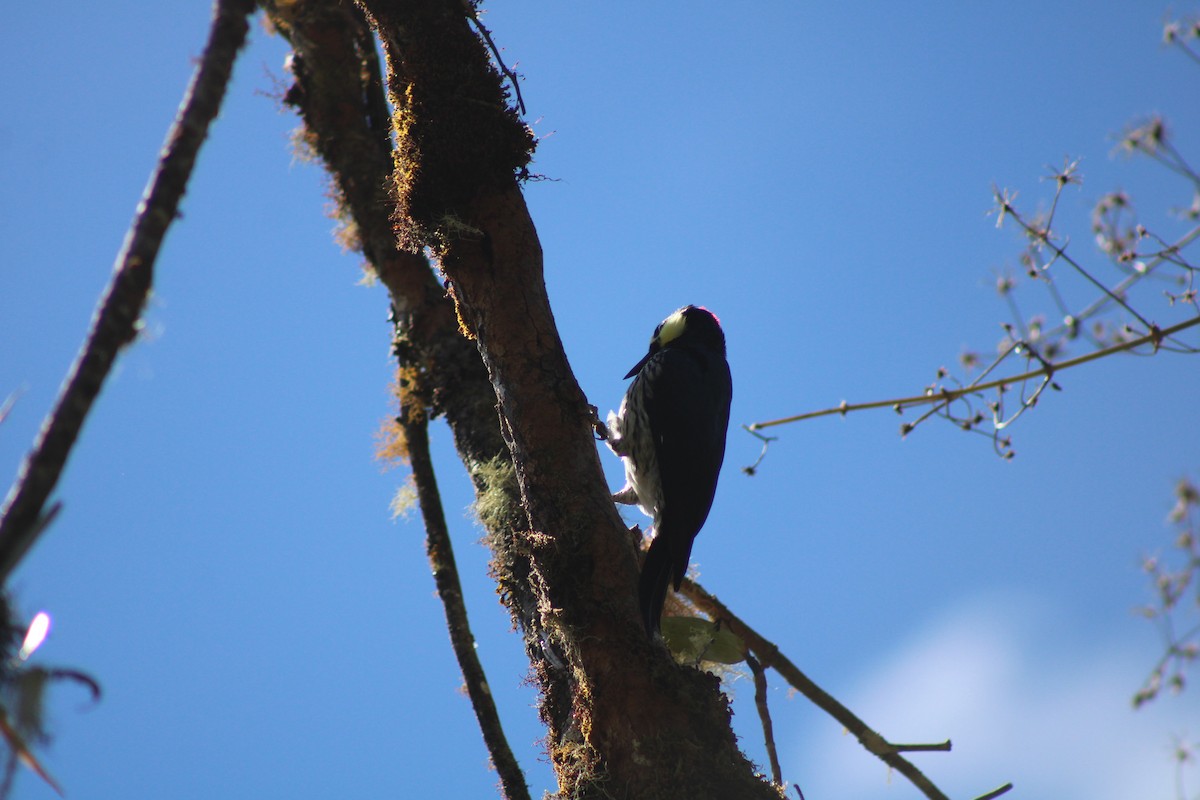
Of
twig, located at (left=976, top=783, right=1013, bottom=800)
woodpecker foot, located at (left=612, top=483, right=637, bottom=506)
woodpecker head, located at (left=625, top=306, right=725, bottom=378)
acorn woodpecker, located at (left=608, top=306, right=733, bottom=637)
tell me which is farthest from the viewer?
woodpecker head, located at (left=625, top=306, right=725, bottom=378)

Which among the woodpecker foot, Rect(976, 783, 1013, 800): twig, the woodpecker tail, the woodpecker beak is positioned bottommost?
Rect(976, 783, 1013, 800): twig

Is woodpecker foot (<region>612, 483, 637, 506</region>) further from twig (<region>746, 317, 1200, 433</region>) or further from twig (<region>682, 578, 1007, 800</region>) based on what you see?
twig (<region>746, 317, 1200, 433</region>)

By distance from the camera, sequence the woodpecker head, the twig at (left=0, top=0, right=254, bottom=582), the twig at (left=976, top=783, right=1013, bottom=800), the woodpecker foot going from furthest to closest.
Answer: the woodpecker head → the woodpecker foot → the twig at (left=976, top=783, right=1013, bottom=800) → the twig at (left=0, top=0, right=254, bottom=582)

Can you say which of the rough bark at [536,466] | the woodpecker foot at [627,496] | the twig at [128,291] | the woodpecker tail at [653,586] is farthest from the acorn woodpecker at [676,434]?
the twig at [128,291]

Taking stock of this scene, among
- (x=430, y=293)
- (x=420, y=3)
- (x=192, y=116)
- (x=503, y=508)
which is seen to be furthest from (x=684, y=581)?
(x=192, y=116)

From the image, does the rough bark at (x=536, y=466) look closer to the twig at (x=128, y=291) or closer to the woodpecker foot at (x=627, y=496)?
the woodpecker foot at (x=627, y=496)

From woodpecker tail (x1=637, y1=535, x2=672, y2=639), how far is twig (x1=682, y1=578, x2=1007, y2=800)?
0.37 m

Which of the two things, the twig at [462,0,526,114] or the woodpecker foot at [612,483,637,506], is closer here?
the twig at [462,0,526,114]

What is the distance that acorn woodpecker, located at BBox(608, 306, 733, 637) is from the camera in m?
3.82

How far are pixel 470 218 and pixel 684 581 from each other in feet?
4.96

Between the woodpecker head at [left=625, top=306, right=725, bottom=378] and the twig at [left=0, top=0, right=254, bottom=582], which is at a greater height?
the woodpecker head at [left=625, top=306, right=725, bottom=378]

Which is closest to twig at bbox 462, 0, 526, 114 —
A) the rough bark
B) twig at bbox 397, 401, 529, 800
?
the rough bark

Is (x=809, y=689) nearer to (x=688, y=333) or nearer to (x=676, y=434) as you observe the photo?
(x=676, y=434)

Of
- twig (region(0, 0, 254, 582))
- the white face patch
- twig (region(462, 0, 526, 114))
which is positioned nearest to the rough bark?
twig (region(462, 0, 526, 114))
